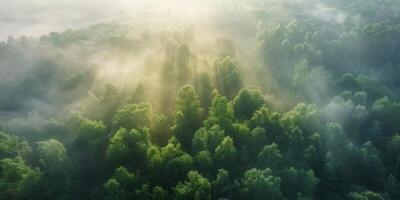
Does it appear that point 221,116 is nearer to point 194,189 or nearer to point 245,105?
point 245,105

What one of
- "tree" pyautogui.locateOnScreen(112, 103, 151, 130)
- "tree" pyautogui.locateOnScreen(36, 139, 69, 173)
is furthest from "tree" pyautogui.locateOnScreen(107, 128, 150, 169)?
"tree" pyautogui.locateOnScreen(36, 139, 69, 173)

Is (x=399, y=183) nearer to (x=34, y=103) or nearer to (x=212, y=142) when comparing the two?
(x=212, y=142)

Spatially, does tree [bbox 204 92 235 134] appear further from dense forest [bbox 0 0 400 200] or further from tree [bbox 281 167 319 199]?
tree [bbox 281 167 319 199]

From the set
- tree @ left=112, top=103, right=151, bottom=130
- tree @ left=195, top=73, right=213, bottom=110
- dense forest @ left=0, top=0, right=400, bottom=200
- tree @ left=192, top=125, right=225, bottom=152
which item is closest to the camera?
dense forest @ left=0, top=0, right=400, bottom=200

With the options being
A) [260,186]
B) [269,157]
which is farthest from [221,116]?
[260,186]

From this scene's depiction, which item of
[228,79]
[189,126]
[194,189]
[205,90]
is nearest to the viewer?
[194,189]

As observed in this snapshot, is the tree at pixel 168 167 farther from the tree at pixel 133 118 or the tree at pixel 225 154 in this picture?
the tree at pixel 133 118
